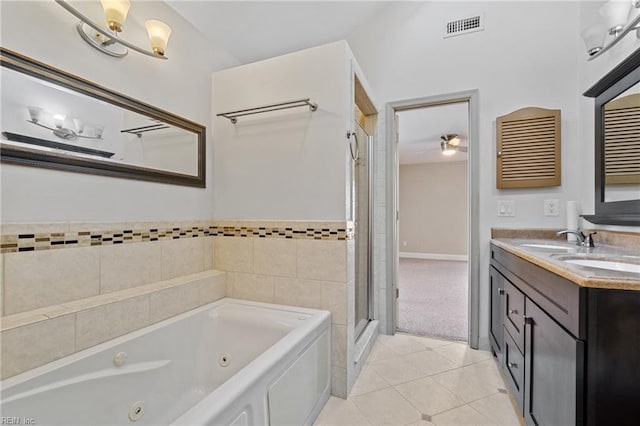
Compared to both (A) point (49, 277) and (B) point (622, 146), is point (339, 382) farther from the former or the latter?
(B) point (622, 146)

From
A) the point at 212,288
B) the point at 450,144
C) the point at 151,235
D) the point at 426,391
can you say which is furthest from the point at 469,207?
the point at 450,144

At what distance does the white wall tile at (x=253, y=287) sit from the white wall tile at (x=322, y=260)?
0.84 feet

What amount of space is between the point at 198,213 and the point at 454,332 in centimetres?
247

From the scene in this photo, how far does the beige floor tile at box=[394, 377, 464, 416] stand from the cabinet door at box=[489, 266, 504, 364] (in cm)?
51

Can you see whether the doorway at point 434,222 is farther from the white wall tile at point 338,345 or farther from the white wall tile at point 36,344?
the white wall tile at point 36,344

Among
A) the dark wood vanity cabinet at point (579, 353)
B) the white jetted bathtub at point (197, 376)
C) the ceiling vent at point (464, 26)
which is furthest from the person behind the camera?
the ceiling vent at point (464, 26)

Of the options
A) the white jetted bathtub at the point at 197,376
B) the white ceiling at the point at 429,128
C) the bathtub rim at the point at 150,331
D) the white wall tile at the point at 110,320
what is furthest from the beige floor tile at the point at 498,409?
the white ceiling at the point at 429,128

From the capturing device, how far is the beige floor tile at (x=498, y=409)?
1548 mm

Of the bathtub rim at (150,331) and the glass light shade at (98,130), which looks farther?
the glass light shade at (98,130)

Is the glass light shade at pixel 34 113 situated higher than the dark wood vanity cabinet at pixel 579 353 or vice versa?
the glass light shade at pixel 34 113

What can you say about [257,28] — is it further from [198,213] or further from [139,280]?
[139,280]

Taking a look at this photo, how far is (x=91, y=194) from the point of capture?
140 cm

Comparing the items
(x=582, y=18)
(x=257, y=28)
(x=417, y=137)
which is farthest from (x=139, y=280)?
(x=417, y=137)

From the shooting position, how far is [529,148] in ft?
7.38
